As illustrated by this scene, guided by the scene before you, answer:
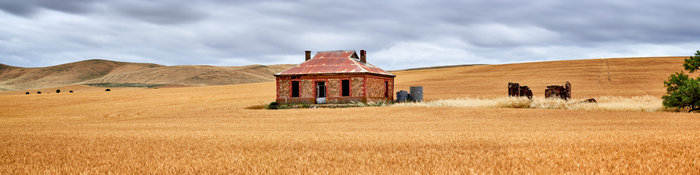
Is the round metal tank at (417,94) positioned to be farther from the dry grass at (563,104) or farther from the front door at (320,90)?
the front door at (320,90)

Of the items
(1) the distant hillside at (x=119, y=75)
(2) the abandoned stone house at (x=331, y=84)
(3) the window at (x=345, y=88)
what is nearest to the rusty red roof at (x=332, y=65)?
(2) the abandoned stone house at (x=331, y=84)

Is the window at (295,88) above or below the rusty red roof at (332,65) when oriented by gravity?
below

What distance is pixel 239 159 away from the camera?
7.29 m

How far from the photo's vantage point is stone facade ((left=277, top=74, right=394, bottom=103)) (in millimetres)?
37469

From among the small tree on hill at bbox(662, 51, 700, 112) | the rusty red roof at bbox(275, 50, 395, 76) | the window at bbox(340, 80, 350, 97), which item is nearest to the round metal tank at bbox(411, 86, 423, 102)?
the rusty red roof at bbox(275, 50, 395, 76)

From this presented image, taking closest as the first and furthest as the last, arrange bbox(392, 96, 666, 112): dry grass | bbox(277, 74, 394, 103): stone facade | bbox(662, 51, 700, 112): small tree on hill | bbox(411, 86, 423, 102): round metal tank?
bbox(662, 51, 700, 112): small tree on hill → bbox(392, 96, 666, 112): dry grass → bbox(277, 74, 394, 103): stone facade → bbox(411, 86, 423, 102): round metal tank

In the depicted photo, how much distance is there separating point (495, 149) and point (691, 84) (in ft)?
65.2

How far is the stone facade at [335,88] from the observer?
3747 centimetres

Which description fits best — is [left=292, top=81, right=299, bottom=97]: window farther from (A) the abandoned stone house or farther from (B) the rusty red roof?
(B) the rusty red roof

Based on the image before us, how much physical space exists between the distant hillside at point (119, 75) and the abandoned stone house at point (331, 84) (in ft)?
283

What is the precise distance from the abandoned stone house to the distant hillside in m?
86.1

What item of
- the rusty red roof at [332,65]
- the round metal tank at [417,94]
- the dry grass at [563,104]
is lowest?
the dry grass at [563,104]

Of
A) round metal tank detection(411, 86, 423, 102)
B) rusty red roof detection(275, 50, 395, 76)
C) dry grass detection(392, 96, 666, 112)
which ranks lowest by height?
dry grass detection(392, 96, 666, 112)

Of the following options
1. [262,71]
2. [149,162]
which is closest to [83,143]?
[149,162]
